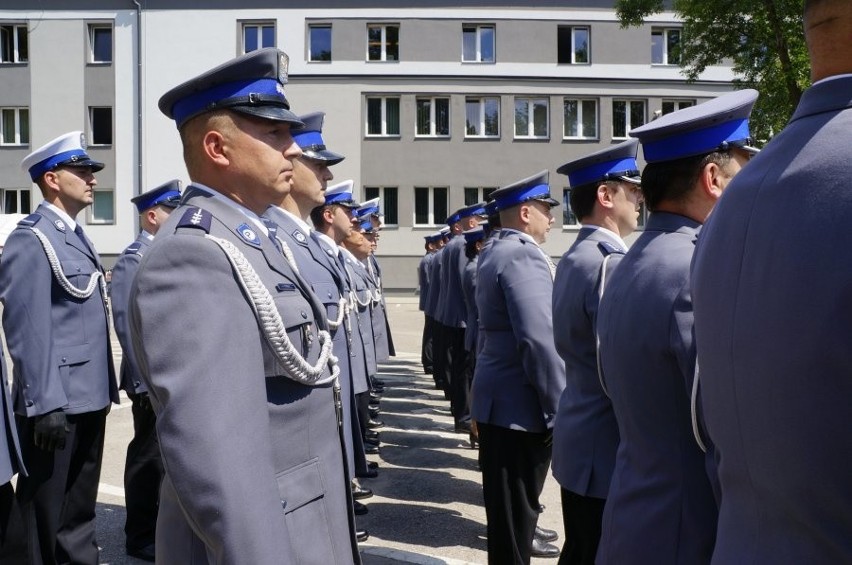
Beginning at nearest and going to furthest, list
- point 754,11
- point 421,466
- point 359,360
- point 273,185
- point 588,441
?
point 273,185 < point 588,441 < point 359,360 < point 421,466 < point 754,11

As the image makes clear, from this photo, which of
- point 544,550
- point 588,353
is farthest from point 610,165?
point 544,550

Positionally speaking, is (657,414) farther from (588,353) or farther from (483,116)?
(483,116)

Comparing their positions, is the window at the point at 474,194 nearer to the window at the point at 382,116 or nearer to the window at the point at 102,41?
the window at the point at 382,116

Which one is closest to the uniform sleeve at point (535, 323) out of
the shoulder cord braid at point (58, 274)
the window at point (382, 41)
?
the shoulder cord braid at point (58, 274)

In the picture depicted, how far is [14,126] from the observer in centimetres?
3080

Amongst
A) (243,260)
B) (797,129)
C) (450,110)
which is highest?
(450,110)

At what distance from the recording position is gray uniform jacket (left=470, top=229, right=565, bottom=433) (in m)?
4.07

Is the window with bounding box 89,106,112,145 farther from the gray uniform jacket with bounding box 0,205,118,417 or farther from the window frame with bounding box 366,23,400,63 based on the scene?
the gray uniform jacket with bounding box 0,205,118,417

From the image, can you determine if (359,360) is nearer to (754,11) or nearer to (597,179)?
(597,179)

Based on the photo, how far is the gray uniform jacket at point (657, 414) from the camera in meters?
2.25

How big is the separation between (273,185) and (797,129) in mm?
1355

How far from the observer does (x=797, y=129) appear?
4.50 ft

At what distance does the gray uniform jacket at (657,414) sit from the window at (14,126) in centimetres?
3261

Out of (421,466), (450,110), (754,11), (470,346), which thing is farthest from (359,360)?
(450,110)
